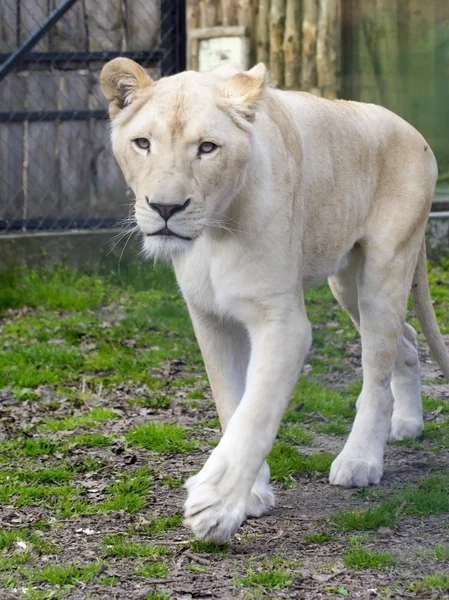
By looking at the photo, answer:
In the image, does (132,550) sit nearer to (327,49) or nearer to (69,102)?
(69,102)

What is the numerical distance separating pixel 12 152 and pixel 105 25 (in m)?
1.25

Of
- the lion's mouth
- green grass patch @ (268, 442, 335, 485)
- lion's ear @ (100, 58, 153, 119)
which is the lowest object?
green grass patch @ (268, 442, 335, 485)

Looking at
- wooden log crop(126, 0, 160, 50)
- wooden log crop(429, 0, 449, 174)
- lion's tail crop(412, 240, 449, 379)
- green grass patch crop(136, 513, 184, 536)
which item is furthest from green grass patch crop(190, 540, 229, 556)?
wooden log crop(429, 0, 449, 174)

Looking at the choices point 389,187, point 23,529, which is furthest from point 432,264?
point 23,529

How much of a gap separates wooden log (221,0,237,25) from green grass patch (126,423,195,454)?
4601 mm

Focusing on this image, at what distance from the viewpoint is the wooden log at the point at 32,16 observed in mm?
8750

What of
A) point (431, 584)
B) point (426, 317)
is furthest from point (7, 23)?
point (431, 584)

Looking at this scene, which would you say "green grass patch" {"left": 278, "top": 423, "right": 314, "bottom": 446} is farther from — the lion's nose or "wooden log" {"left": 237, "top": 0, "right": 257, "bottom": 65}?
"wooden log" {"left": 237, "top": 0, "right": 257, "bottom": 65}

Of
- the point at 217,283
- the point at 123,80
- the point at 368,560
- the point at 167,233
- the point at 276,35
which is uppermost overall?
the point at 123,80

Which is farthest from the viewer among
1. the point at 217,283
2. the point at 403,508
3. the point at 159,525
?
the point at 403,508

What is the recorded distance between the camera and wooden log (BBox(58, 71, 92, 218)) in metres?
8.86

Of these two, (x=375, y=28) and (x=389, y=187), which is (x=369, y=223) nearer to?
(x=389, y=187)

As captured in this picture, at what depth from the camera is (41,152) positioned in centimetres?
884

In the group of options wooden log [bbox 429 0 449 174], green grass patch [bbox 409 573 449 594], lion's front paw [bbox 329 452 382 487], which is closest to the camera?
green grass patch [bbox 409 573 449 594]
